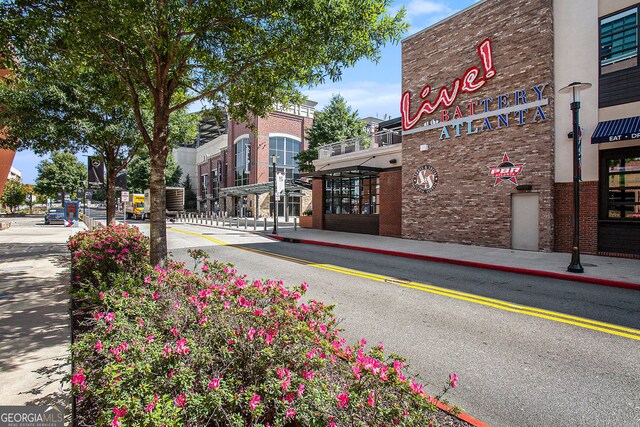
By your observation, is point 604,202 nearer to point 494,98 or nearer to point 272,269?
point 494,98

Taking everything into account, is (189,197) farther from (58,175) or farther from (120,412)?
(120,412)

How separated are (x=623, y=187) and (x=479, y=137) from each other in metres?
5.48

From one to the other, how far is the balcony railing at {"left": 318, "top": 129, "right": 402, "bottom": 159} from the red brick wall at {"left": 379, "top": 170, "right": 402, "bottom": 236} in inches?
106

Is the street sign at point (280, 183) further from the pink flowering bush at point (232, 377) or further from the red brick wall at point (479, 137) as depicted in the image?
the pink flowering bush at point (232, 377)

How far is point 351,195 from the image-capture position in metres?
23.6

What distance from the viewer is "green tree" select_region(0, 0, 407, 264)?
5.46 meters

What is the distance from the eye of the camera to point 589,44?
12.7 m

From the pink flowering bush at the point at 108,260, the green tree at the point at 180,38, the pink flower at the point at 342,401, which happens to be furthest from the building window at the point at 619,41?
the pink flowering bush at the point at 108,260

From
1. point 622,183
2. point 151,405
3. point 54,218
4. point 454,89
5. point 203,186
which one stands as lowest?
point 151,405

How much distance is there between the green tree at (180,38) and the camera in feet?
17.9

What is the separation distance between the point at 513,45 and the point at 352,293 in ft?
44.1

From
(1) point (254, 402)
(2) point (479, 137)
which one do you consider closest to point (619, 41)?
(2) point (479, 137)

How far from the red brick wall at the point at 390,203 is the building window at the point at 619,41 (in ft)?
32.8

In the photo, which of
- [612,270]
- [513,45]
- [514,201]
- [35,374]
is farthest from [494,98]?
[35,374]
